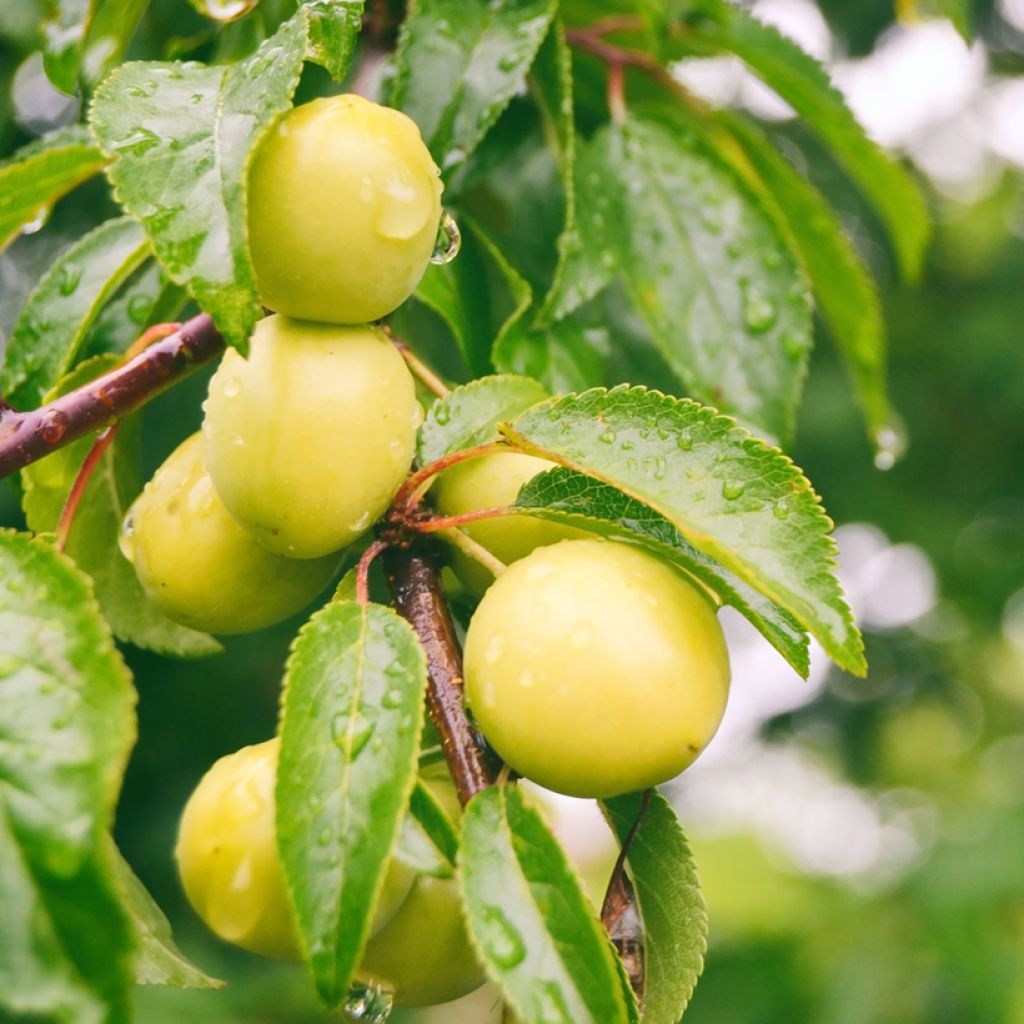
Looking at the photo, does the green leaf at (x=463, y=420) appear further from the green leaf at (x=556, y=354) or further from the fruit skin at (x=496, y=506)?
the green leaf at (x=556, y=354)

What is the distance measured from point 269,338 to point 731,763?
465 cm

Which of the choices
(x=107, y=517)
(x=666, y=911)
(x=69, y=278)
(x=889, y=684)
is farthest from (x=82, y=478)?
(x=889, y=684)

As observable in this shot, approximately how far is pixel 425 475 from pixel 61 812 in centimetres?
27

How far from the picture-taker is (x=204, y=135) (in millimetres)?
541

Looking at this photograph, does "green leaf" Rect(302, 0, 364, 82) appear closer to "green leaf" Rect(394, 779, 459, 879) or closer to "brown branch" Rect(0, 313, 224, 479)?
"brown branch" Rect(0, 313, 224, 479)

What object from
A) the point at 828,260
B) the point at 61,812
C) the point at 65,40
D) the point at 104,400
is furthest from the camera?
the point at 828,260

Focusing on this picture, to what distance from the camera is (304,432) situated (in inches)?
22.8

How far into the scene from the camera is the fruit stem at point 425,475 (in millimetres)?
620

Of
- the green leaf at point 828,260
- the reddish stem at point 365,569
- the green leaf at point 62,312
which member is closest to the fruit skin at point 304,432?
the reddish stem at point 365,569

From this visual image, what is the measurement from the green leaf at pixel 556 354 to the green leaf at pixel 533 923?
0.36 meters

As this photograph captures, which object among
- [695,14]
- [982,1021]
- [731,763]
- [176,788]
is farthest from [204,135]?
[731,763]

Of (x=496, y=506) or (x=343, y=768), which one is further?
(x=496, y=506)

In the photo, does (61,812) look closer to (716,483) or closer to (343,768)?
(343,768)

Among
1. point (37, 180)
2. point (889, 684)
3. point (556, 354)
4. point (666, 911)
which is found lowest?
point (889, 684)
